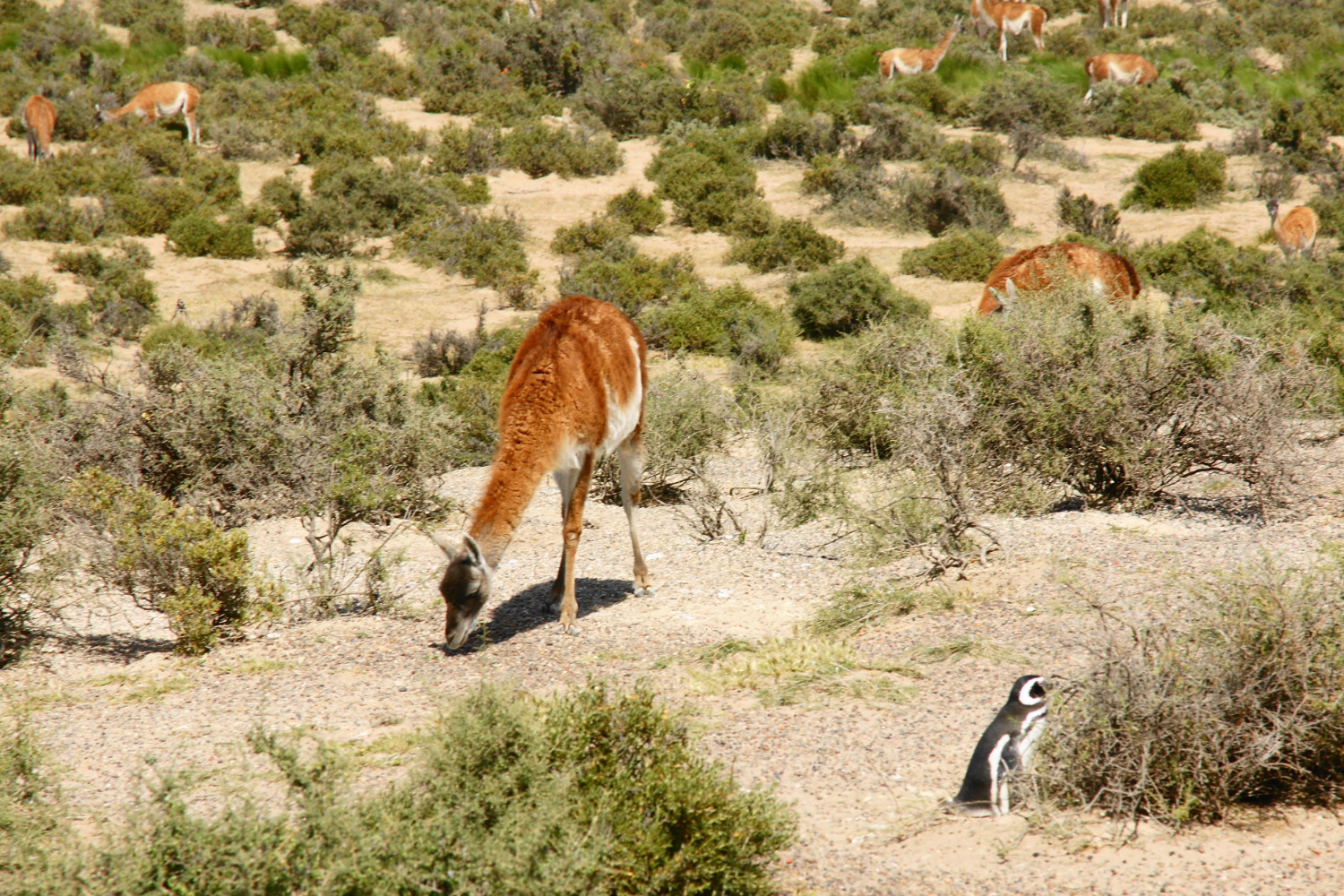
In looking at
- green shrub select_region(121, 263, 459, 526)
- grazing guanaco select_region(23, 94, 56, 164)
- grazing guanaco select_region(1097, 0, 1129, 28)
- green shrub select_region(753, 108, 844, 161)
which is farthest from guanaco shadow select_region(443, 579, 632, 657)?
grazing guanaco select_region(1097, 0, 1129, 28)

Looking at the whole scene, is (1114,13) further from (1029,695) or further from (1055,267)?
(1029,695)

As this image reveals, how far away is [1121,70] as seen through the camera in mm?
25656

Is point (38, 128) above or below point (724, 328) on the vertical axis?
above

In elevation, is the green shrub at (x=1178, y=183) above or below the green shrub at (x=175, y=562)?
above

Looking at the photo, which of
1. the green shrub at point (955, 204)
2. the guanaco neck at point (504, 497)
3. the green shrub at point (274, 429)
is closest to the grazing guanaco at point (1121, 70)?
the green shrub at point (955, 204)

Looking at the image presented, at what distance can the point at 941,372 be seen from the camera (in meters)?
8.26

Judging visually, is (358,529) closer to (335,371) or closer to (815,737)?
(335,371)

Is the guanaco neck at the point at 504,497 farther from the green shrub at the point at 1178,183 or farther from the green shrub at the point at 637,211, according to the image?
the green shrub at the point at 1178,183

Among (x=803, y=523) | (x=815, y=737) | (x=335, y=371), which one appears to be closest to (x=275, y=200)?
(x=335, y=371)

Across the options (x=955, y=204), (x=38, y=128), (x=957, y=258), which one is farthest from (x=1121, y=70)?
(x=38, y=128)

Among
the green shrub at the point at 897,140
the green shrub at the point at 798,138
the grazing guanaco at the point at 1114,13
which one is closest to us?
the green shrub at the point at 897,140

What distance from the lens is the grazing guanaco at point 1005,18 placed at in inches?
1153

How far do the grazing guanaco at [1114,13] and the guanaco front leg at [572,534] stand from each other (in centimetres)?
3129

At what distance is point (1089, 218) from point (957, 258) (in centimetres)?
267
